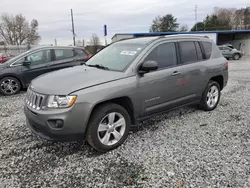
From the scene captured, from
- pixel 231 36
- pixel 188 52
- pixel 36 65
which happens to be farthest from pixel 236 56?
pixel 36 65

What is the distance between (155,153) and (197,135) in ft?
3.41

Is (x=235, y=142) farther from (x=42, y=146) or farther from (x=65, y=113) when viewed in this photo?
(x=42, y=146)

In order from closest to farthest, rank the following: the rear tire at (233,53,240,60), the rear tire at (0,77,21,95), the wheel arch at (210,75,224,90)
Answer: the wheel arch at (210,75,224,90) < the rear tire at (0,77,21,95) < the rear tire at (233,53,240,60)

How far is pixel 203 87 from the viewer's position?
14.6 feet

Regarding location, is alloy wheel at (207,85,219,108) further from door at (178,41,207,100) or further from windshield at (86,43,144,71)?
windshield at (86,43,144,71)

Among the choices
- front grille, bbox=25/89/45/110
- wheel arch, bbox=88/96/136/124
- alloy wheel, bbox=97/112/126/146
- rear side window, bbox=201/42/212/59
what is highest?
rear side window, bbox=201/42/212/59

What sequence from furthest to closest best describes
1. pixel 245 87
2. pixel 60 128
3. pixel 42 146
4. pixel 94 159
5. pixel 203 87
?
pixel 245 87 < pixel 203 87 < pixel 42 146 < pixel 94 159 < pixel 60 128

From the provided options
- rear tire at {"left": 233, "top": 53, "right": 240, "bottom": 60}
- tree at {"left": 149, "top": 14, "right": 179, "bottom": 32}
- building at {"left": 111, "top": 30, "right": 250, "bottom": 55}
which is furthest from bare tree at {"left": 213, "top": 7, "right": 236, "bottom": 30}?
rear tire at {"left": 233, "top": 53, "right": 240, "bottom": 60}

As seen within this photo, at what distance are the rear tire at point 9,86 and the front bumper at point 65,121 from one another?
4764 millimetres

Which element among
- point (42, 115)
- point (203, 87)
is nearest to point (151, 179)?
point (42, 115)

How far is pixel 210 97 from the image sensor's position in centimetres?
482

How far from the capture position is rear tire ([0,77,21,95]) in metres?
6.71

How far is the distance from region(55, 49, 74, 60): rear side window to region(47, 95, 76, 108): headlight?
5208 mm

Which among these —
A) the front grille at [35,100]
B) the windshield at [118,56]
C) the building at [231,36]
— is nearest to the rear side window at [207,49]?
the windshield at [118,56]
